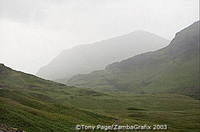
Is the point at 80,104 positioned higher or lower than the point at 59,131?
higher

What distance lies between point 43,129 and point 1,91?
57792mm

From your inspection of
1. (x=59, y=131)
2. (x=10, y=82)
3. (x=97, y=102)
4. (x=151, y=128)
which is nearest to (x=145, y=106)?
(x=97, y=102)

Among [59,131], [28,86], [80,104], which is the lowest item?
[59,131]

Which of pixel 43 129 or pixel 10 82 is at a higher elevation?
pixel 10 82

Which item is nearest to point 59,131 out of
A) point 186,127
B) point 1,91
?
point 1,91

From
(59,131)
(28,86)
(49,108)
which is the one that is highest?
(28,86)

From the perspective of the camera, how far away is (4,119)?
49.7m

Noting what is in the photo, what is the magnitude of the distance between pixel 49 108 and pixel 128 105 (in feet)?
328

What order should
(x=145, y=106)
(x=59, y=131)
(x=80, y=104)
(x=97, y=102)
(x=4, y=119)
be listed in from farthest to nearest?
1. (x=145, y=106)
2. (x=97, y=102)
3. (x=80, y=104)
4. (x=59, y=131)
5. (x=4, y=119)

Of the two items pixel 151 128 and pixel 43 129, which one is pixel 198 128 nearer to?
pixel 151 128

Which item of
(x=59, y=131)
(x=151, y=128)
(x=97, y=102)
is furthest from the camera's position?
(x=97, y=102)

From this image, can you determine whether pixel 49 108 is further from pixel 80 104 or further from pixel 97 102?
pixel 97 102

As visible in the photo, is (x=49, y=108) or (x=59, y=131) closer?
(x=59, y=131)

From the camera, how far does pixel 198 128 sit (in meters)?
108
